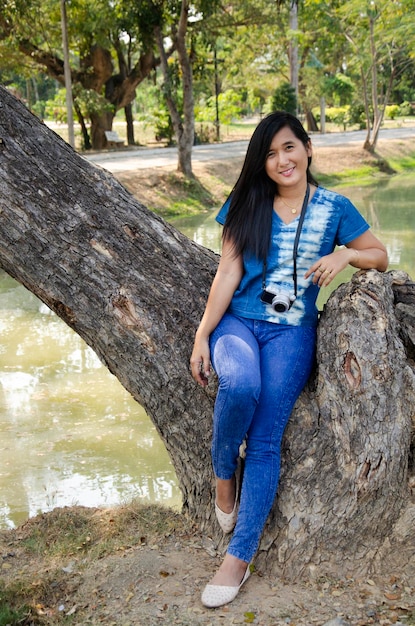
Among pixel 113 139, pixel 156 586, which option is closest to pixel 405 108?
pixel 113 139

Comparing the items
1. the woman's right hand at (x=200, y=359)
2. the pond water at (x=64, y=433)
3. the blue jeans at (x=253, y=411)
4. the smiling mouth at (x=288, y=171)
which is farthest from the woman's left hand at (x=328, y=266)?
the pond water at (x=64, y=433)

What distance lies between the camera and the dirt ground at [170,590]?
252 centimetres

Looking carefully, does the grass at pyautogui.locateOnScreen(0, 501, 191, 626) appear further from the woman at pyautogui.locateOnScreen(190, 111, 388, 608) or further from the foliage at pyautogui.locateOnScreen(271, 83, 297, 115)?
the foliage at pyautogui.locateOnScreen(271, 83, 297, 115)

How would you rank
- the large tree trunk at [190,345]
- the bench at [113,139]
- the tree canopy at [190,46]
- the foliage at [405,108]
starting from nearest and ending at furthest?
the large tree trunk at [190,345] → the tree canopy at [190,46] → the bench at [113,139] → the foliage at [405,108]

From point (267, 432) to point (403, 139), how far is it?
86.1ft

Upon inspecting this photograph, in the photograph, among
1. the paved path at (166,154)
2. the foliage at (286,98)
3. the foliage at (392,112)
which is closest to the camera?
the paved path at (166,154)

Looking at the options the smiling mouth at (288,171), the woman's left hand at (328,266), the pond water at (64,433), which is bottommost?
the pond water at (64,433)

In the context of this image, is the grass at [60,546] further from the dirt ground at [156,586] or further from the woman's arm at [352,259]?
the woman's arm at [352,259]

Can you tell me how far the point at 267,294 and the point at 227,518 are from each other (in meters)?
0.85

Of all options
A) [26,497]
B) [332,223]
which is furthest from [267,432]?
[26,497]

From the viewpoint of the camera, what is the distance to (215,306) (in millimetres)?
2801

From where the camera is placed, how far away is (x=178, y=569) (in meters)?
2.82

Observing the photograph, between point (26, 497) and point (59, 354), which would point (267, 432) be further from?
point (59, 354)

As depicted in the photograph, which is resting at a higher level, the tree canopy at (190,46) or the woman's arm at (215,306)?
the tree canopy at (190,46)
